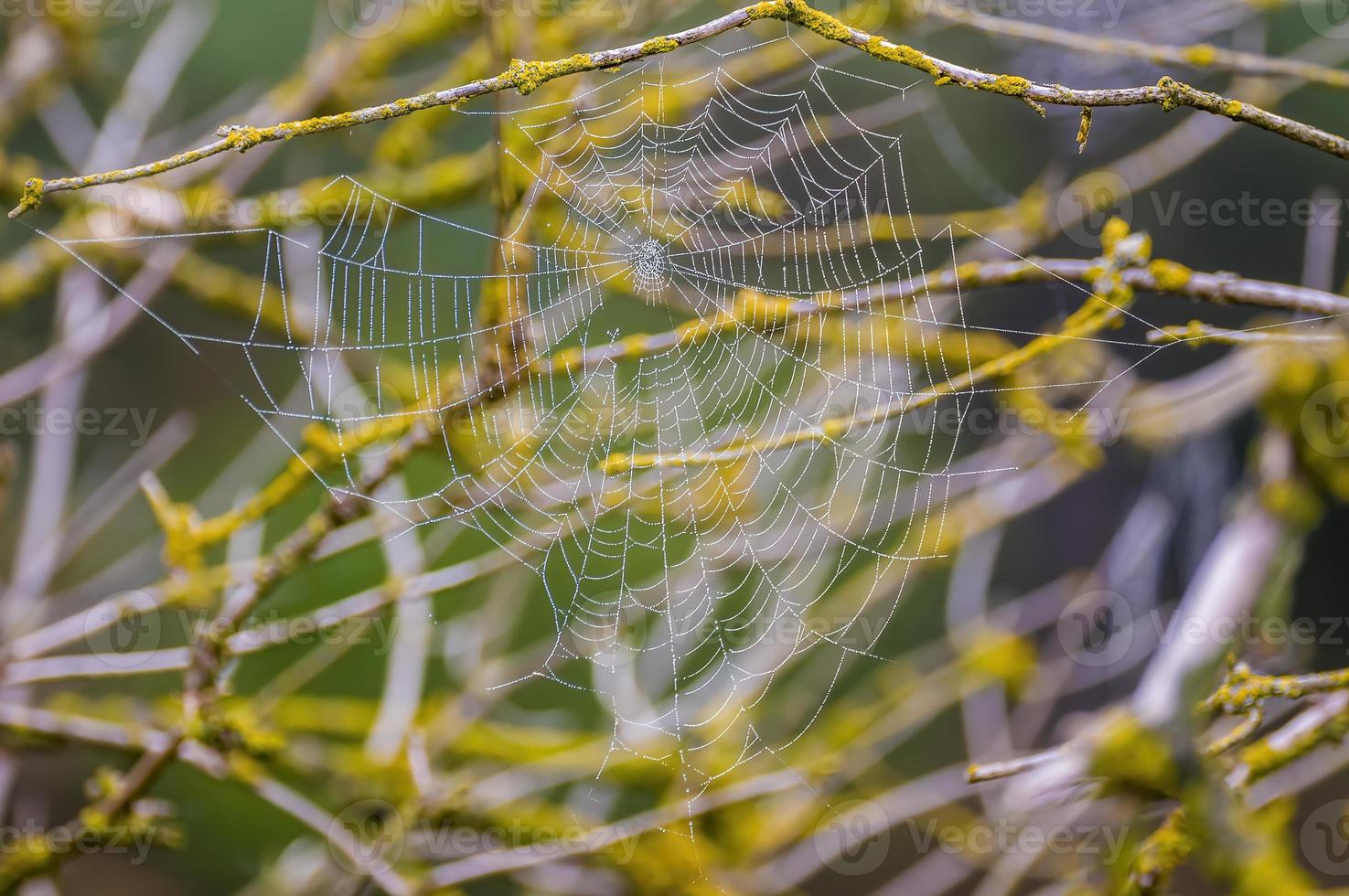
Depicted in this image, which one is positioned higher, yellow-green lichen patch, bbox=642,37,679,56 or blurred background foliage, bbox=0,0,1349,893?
yellow-green lichen patch, bbox=642,37,679,56

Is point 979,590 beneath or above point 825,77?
beneath

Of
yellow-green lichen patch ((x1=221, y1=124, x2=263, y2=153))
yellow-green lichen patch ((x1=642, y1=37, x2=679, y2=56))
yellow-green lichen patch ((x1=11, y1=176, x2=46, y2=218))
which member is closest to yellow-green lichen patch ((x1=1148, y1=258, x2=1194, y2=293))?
yellow-green lichen patch ((x1=642, y1=37, x2=679, y2=56))

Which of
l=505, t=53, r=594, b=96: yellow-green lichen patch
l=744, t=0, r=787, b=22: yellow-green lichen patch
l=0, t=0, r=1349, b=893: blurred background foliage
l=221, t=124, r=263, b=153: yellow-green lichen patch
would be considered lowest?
l=0, t=0, r=1349, b=893: blurred background foliage

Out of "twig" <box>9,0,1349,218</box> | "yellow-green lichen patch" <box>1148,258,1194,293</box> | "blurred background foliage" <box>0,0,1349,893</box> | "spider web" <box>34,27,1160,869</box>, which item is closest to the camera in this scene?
"twig" <box>9,0,1349,218</box>

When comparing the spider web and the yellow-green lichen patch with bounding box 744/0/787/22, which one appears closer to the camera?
the yellow-green lichen patch with bounding box 744/0/787/22

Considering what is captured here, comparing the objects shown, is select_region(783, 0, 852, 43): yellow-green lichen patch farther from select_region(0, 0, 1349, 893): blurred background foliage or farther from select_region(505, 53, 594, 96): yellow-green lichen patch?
select_region(0, 0, 1349, 893): blurred background foliage

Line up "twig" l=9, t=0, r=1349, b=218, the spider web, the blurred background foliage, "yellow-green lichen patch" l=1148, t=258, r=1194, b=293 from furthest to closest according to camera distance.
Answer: the blurred background foliage → the spider web → "yellow-green lichen patch" l=1148, t=258, r=1194, b=293 → "twig" l=9, t=0, r=1349, b=218

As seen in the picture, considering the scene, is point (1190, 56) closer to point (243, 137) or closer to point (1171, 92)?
point (1171, 92)

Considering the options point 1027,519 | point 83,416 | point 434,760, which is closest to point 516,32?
point 434,760

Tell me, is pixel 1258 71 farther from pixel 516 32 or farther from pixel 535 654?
pixel 535 654

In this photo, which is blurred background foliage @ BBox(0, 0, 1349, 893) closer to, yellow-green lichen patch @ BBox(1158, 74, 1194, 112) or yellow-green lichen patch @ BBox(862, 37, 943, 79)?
yellow-green lichen patch @ BBox(862, 37, 943, 79)
